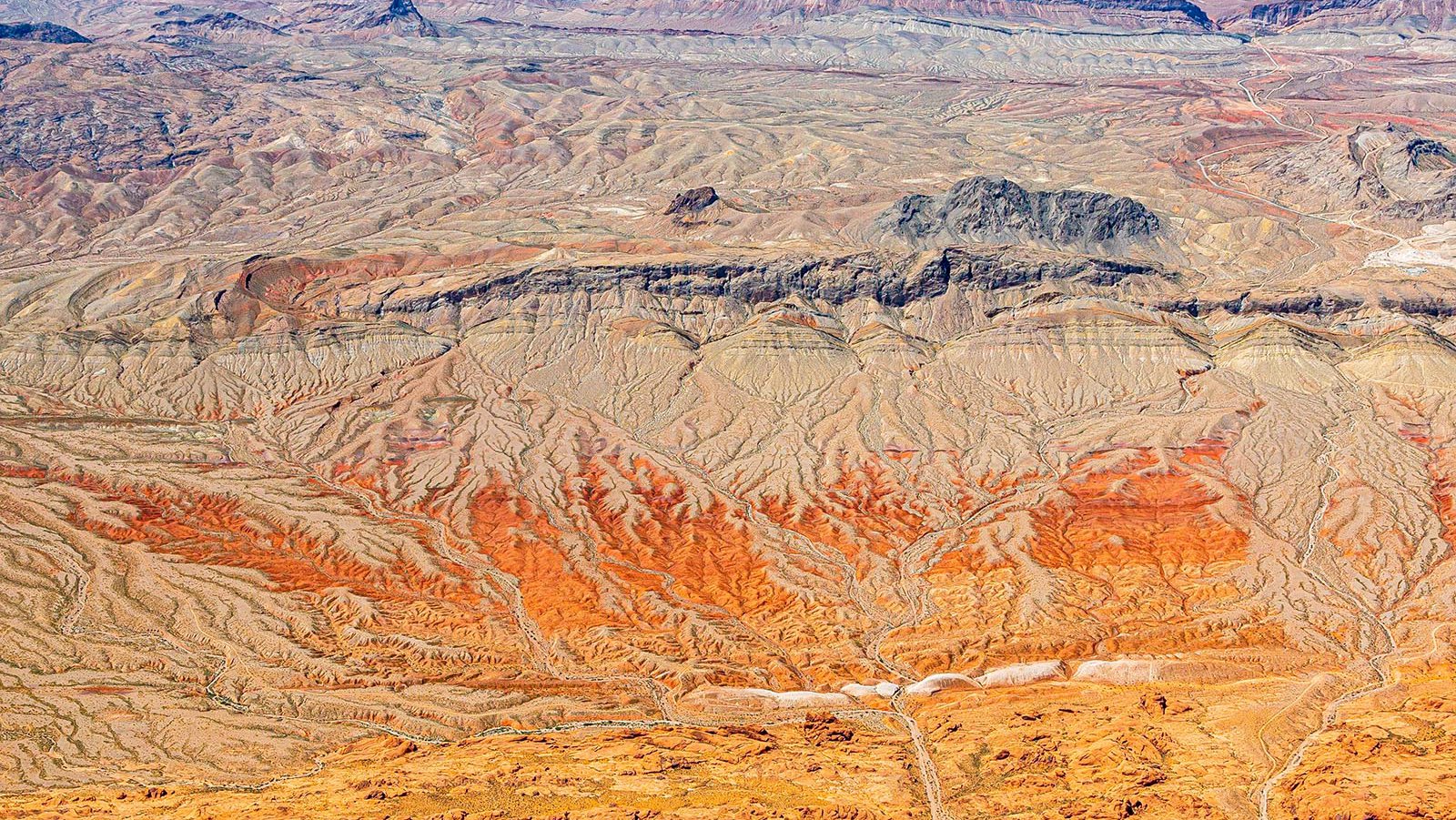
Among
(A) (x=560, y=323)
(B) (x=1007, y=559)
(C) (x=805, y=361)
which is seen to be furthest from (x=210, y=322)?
(B) (x=1007, y=559)

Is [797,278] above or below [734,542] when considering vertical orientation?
above

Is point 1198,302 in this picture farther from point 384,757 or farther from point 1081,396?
point 384,757

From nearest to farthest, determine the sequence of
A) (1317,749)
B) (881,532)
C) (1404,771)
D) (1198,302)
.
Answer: (1404,771) → (1317,749) → (881,532) → (1198,302)

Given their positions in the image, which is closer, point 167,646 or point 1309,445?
point 167,646

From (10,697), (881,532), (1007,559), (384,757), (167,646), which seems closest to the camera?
(384,757)

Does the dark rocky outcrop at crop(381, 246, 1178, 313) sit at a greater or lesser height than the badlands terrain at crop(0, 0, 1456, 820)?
greater

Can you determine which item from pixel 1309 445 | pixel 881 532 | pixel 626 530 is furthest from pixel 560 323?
pixel 1309 445

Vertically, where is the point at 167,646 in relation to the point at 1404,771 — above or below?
below

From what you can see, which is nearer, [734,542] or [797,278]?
[734,542]

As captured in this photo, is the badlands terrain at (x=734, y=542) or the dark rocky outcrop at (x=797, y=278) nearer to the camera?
the badlands terrain at (x=734, y=542)

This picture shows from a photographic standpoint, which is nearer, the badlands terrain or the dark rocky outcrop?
the badlands terrain

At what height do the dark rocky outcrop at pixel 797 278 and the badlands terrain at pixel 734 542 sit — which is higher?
the dark rocky outcrop at pixel 797 278
